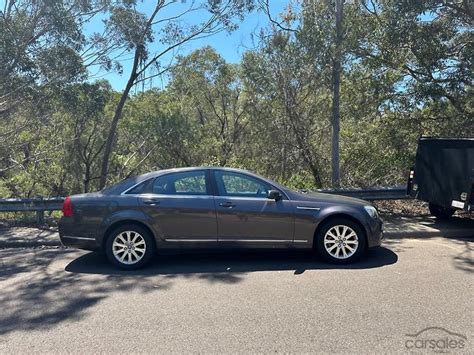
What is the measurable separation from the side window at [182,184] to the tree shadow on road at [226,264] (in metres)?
1.08

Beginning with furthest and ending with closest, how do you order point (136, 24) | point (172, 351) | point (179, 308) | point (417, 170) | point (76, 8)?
1. point (136, 24)
2. point (76, 8)
3. point (417, 170)
4. point (179, 308)
5. point (172, 351)

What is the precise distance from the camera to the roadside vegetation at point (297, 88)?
10719mm

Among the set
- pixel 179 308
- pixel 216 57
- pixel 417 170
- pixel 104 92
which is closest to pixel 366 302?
pixel 179 308

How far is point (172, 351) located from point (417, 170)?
731cm

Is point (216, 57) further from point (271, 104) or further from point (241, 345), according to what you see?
point (241, 345)

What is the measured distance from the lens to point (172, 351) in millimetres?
3760

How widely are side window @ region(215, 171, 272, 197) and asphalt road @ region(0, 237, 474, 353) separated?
41.1 inches

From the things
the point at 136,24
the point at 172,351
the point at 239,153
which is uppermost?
the point at 136,24

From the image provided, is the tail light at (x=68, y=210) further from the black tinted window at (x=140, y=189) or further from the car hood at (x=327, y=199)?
the car hood at (x=327, y=199)

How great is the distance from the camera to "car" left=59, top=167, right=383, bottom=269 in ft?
20.7

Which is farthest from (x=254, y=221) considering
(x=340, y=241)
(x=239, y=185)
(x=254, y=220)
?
(x=340, y=241)

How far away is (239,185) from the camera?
6.53 m

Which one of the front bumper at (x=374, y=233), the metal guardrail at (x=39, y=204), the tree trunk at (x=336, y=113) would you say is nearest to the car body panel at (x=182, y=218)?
the front bumper at (x=374, y=233)

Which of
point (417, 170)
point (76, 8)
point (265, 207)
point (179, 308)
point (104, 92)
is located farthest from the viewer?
point (104, 92)
